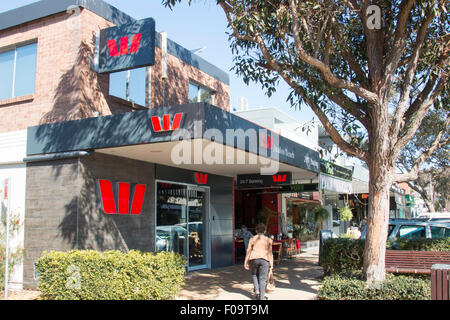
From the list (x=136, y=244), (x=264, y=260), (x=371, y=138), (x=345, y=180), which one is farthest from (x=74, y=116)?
(x=345, y=180)

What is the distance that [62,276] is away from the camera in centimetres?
824

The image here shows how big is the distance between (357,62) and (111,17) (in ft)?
21.4

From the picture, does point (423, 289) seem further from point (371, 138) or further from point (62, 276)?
point (62, 276)

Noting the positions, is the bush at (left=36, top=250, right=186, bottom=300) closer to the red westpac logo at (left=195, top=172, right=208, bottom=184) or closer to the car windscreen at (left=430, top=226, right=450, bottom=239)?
the red westpac logo at (left=195, top=172, right=208, bottom=184)

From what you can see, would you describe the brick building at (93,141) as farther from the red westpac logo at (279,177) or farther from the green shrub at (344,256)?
the green shrub at (344,256)

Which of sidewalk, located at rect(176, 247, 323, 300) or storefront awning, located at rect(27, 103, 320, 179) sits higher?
storefront awning, located at rect(27, 103, 320, 179)

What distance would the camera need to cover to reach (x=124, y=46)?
10344 millimetres

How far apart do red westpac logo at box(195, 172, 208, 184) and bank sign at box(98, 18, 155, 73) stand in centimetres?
462

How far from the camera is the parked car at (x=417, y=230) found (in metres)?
12.6

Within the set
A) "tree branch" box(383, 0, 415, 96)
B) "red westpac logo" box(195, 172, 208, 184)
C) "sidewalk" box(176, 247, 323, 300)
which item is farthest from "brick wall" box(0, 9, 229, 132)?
"tree branch" box(383, 0, 415, 96)

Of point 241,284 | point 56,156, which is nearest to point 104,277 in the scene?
point 56,156

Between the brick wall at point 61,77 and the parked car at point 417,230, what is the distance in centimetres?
832

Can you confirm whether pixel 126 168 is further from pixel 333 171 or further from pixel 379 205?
pixel 333 171

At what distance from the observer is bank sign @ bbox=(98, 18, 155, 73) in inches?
393
